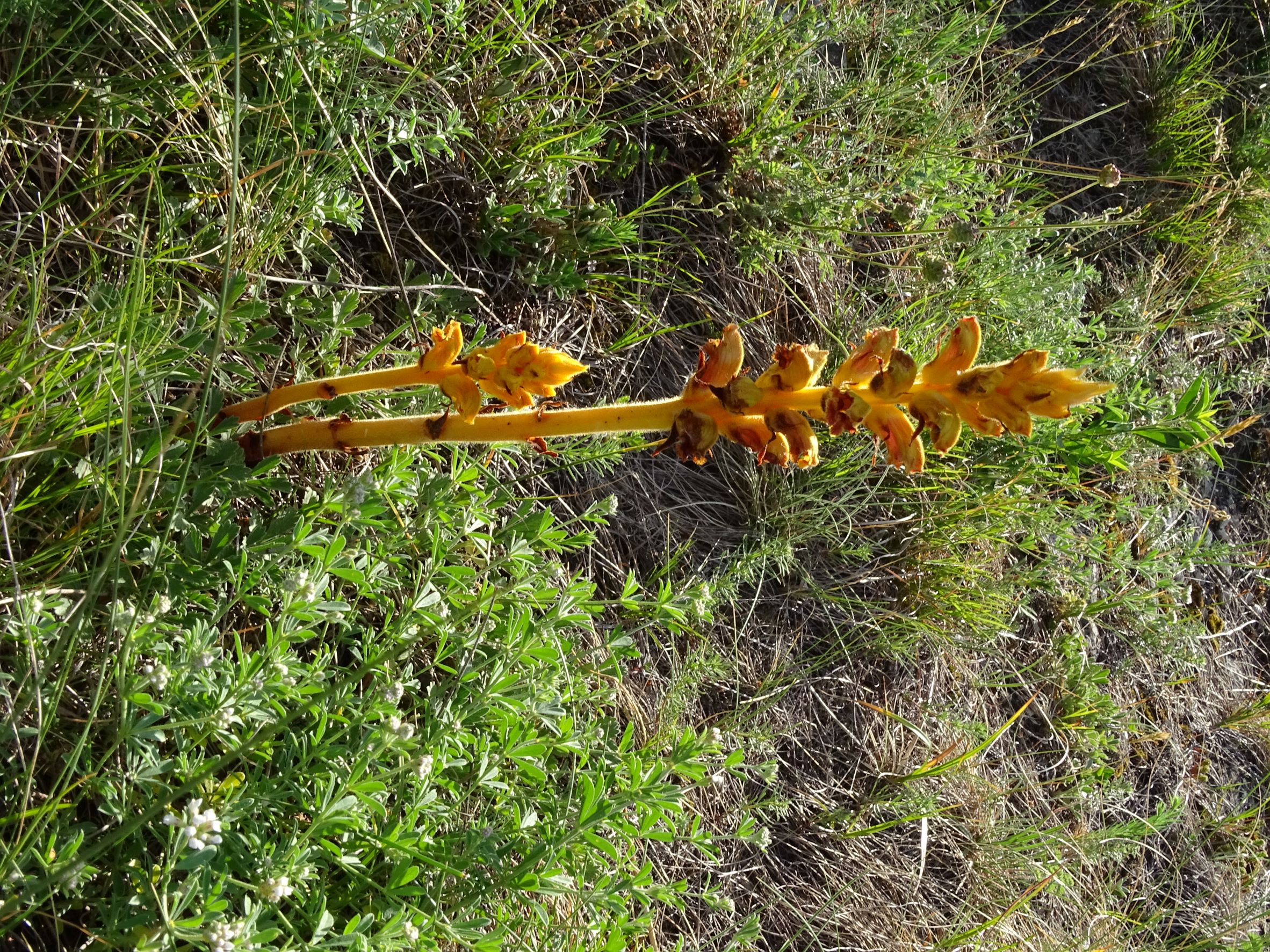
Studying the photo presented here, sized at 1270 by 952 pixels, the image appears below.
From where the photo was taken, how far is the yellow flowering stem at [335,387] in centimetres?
146

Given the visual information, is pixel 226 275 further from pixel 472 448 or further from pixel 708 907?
pixel 708 907

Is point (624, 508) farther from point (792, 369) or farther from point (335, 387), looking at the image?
point (792, 369)

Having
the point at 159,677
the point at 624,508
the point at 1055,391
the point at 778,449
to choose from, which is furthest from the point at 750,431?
the point at 624,508

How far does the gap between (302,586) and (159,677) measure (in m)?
0.25

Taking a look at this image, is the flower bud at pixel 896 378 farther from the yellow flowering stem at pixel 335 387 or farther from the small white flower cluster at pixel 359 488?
the small white flower cluster at pixel 359 488

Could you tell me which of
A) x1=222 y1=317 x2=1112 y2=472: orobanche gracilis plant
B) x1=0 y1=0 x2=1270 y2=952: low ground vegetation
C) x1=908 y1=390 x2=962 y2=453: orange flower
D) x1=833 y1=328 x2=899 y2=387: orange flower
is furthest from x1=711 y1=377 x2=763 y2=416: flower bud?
x1=0 y1=0 x2=1270 y2=952: low ground vegetation

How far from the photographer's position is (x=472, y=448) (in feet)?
7.75

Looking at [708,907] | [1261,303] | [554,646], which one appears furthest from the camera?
[1261,303]

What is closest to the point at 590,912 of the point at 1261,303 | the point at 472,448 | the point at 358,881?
the point at 358,881

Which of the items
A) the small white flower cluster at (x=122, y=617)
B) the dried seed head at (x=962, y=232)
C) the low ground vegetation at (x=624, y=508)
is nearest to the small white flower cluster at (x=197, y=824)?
the low ground vegetation at (x=624, y=508)

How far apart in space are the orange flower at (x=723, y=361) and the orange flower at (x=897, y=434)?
0.20 m

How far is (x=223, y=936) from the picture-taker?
136 cm

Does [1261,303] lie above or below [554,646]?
below

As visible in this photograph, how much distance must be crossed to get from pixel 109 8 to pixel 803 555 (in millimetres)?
2362
